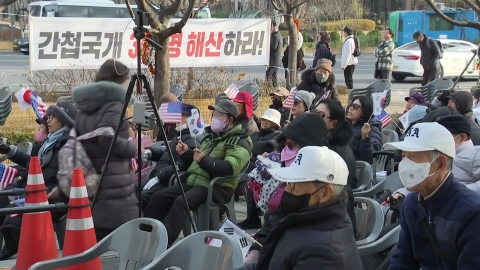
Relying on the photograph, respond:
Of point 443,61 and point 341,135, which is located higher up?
point 443,61

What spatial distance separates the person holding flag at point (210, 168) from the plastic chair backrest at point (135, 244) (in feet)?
6.79

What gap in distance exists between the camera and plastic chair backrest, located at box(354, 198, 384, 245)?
17.4 ft

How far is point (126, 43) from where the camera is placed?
43.5 feet

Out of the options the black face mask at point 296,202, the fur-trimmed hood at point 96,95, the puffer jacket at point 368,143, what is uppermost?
the fur-trimmed hood at point 96,95

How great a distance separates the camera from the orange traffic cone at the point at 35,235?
5.88 metres

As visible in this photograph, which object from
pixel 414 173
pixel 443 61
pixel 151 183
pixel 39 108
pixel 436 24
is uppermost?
pixel 436 24

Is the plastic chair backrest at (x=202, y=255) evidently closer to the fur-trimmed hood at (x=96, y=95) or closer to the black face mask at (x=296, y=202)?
the black face mask at (x=296, y=202)

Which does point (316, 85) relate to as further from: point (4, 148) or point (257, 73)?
point (257, 73)

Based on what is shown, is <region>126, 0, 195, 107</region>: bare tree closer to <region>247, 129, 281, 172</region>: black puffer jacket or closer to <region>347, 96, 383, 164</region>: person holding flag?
<region>247, 129, 281, 172</region>: black puffer jacket

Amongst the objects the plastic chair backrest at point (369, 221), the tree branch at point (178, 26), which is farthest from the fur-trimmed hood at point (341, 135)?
the tree branch at point (178, 26)

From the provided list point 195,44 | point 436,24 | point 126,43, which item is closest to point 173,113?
point 126,43

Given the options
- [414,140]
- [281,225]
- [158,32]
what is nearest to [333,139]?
[414,140]

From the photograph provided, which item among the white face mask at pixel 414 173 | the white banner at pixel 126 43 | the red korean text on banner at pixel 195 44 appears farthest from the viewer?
the red korean text on banner at pixel 195 44

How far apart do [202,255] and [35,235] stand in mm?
2192
